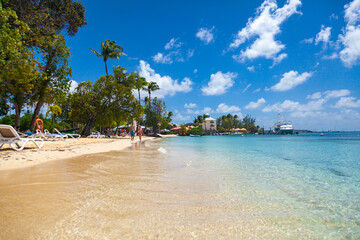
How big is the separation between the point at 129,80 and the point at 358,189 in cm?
3190

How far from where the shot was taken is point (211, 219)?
2.47 metres

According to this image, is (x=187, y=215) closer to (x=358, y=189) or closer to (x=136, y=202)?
(x=136, y=202)

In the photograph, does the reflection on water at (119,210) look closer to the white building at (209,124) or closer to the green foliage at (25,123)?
the green foliage at (25,123)

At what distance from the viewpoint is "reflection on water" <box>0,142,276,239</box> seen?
81.7 inches

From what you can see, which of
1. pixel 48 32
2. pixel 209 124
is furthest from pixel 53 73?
pixel 209 124

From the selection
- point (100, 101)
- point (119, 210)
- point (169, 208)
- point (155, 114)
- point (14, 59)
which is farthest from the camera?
point (155, 114)

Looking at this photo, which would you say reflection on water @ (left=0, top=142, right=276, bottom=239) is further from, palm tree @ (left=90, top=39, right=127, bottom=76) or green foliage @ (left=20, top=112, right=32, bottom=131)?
palm tree @ (left=90, top=39, right=127, bottom=76)

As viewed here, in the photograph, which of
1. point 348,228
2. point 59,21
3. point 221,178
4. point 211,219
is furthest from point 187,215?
point 59,21

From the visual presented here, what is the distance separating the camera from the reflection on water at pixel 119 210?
2074 mm

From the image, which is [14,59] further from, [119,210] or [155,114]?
[155,114]

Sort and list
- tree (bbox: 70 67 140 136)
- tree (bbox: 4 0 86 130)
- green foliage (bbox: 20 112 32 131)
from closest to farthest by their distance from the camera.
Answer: tree (bbox: 4 0 86 130), tree (bbox: 70 67 140 136), green foliage (bbox: 20 112 32 131)

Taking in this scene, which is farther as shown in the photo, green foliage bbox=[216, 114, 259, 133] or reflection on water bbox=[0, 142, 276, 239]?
green foliage bbox=[216, 114, 259, 133]

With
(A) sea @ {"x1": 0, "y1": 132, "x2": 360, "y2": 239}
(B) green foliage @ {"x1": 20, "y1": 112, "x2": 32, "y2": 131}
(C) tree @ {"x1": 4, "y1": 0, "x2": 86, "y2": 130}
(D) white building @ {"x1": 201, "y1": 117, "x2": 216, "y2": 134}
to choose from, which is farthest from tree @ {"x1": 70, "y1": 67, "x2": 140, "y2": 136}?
(D) white building @ {"x1": 201, "y1": 117, "x2": 216, "y2": 134}

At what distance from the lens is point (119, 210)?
2.63 metres
